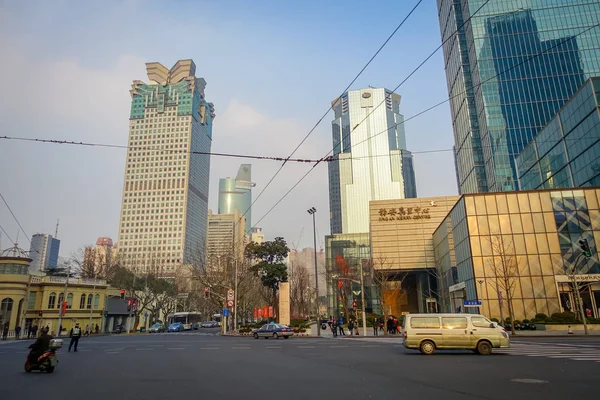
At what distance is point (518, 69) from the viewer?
9175 cm

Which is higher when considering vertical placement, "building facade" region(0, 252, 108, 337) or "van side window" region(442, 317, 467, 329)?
"building facade" region(0, 252, 108, 337)

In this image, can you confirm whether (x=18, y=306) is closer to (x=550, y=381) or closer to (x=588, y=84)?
(x=550, y=381)

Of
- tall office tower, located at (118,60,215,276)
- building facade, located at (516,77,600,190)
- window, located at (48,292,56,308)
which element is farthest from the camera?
tall office tower, located at (118,60,215,276)

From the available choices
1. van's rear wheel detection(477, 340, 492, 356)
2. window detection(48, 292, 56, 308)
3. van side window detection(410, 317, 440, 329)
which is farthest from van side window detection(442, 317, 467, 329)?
window detection(48, 292, 56, 308)

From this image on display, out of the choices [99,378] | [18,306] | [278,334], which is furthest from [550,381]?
[18,306]

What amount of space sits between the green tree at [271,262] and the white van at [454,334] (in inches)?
1281

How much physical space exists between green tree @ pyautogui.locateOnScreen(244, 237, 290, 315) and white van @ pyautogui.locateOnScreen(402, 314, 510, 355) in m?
32.5

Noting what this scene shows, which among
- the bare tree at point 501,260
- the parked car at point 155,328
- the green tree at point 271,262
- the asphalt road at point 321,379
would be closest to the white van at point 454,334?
the asphalt road at point 321,379

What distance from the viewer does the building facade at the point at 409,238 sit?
74.4m

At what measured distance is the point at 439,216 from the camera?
248 ft

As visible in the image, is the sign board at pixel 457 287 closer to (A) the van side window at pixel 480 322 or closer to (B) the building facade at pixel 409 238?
(B) the building facade at pixel 409 238

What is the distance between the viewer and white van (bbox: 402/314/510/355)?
16.8 m

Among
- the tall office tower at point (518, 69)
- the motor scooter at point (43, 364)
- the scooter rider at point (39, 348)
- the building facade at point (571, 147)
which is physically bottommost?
the motor scooter at point (43, 364)

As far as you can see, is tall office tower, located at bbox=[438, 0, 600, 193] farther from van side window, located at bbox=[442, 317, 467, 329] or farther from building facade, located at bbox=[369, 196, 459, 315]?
van side window, located at bbox=[442, 317, 467, 329]
